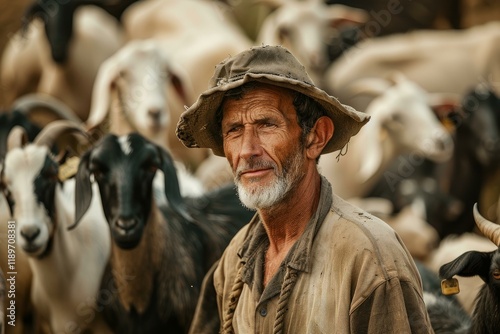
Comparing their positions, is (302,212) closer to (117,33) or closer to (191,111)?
(191,111)

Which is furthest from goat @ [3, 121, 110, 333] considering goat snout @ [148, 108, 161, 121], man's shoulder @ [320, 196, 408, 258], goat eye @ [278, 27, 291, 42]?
goat eye @ [278, 27, 291, 42]

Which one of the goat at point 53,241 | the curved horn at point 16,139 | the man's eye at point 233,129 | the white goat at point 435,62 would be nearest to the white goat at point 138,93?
the curved horn at point 16,139

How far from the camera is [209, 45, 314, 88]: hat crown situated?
17.6 feet

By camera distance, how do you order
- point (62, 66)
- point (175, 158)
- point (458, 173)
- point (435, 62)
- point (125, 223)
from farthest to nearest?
point (435, 62) < point (62, 66) < point (458, 173) < point (175, 158) < point (125, 223)

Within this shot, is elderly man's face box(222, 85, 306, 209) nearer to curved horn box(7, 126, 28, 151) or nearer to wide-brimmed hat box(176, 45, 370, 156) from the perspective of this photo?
wide-brimmed hat box(176, 45, 370, 156)

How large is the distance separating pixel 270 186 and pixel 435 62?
1151 centimetres

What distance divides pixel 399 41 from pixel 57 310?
9.66 metres

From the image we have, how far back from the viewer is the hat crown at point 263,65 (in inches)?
211

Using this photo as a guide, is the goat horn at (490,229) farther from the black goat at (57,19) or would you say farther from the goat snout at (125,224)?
the black goat at (57,19)

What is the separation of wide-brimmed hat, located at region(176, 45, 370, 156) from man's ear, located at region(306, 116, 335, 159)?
0.12 ft

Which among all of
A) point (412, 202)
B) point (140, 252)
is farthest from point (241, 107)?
point (412, 202)

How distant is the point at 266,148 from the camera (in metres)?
5.44

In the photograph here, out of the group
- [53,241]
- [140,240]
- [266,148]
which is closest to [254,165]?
[266,148]

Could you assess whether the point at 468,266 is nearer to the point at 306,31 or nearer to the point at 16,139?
the point at 16,139
